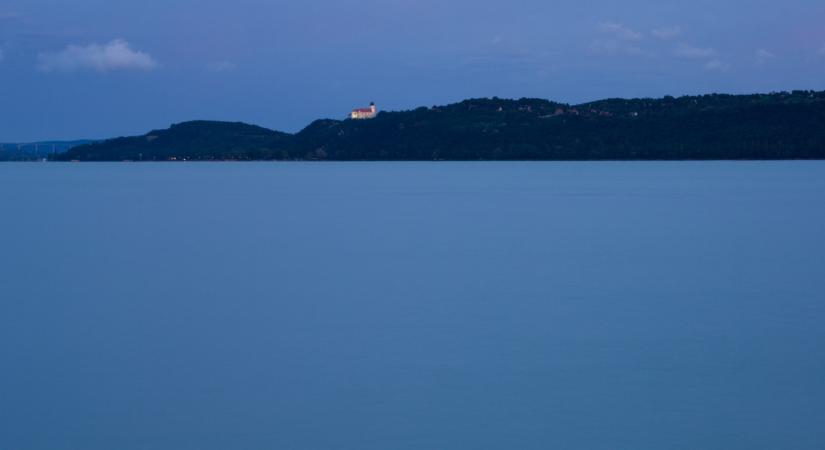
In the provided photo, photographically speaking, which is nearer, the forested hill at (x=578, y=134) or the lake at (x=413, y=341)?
the lake at (x=413, y=341)

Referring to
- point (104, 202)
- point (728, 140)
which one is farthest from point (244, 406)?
point (728, 140)

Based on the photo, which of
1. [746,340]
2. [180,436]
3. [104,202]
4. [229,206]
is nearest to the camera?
[180,436]

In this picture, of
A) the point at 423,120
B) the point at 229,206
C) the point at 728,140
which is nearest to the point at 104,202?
the point at 229,206

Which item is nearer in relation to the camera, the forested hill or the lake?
the lake

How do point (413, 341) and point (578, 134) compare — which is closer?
point (413, 341)

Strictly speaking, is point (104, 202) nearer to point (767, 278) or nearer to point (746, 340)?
point (767, 278)

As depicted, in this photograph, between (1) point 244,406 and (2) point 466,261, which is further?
(2) point 466,261

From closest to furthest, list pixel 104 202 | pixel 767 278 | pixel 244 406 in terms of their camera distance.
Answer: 1. pixel 244 406
2. pixel 767 278
3. pixel 104 202
